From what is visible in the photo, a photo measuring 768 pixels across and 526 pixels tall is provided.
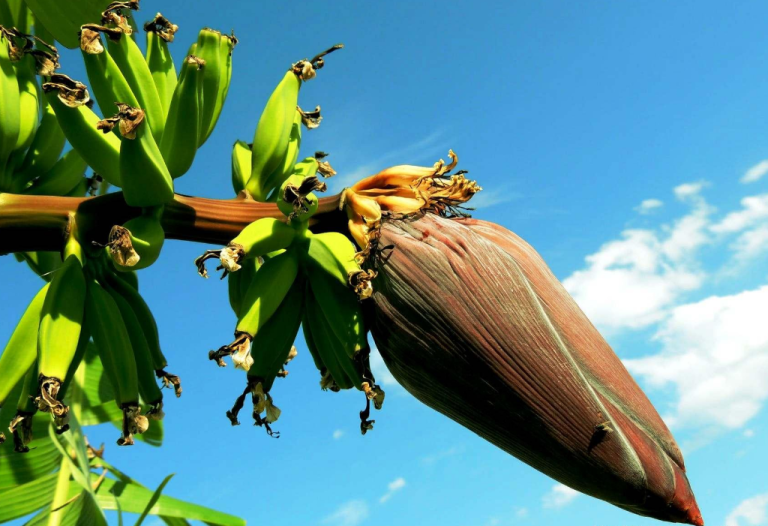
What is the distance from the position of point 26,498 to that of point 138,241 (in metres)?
1.01

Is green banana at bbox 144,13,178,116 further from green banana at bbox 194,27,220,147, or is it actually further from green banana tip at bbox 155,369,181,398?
green banana tip at bbox 155,369,181,398

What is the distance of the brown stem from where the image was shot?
1.18 metres

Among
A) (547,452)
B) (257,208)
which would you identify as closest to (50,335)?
(257,208)

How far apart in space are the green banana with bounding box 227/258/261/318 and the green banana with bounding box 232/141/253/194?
6.7 inches

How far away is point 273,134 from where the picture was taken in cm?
148

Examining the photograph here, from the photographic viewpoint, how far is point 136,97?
1346mm

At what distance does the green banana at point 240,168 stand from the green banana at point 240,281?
0.55 feet

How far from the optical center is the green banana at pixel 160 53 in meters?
1.46

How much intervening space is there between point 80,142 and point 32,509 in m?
1.11

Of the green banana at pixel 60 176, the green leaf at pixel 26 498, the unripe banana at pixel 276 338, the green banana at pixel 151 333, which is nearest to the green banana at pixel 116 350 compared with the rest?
the green banana at pixel 151 333

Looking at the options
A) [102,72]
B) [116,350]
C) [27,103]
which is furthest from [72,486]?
[102,72]

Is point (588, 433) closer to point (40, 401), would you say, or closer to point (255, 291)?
point (255, 291)

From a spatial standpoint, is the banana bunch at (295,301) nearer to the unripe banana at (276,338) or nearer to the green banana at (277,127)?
the unripe banana at (276,338)

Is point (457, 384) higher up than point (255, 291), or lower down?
lower down
